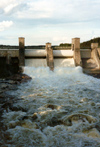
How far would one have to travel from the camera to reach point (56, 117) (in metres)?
7.20

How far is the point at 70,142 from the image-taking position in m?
5.21

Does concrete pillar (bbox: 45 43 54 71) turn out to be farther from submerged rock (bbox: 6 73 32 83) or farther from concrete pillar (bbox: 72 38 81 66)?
submerged rock (bbox: 6 73 32 83)

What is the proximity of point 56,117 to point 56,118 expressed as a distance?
11 centimetres

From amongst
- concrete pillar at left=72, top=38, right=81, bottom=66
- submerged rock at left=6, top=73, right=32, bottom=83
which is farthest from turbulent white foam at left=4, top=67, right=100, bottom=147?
concrete pillar at left=72, top=38, right=81, bottom=66

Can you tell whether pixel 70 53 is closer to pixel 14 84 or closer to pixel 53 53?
pixel 53 53

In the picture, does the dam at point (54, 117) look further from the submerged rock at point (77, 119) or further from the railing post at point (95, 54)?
the railing post at point (95, 54)

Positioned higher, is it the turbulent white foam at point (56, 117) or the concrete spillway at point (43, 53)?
the concrete spillway at point (43, 53)

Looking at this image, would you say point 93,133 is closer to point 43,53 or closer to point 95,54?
point 43,53

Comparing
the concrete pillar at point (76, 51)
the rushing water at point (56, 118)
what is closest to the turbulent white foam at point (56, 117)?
the rushing water at point (56, 118)

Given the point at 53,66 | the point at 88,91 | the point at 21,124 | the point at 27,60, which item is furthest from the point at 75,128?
the point at 27,60

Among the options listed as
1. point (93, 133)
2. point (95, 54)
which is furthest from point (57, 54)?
point (93, 133)

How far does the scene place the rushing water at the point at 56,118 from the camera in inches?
211

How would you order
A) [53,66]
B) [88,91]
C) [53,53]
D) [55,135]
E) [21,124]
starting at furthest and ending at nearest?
[53,53] < [53,66] < [88,91] < [21,124] < [55,135]

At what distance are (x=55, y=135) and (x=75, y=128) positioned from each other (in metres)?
0.90
